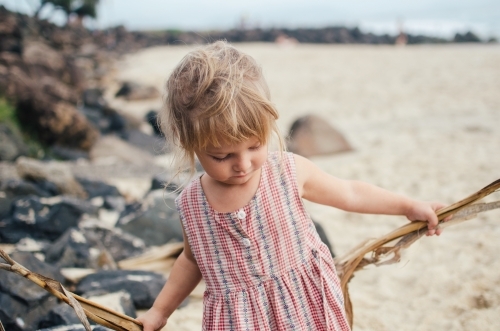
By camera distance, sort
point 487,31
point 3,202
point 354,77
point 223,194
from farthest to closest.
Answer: point 487,31 → point 354,77 → point 3,202 → point 223,194

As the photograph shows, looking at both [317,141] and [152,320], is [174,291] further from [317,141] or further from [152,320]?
[317,141]

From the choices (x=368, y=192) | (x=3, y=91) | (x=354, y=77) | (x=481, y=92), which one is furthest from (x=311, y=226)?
(x=354, y=77)

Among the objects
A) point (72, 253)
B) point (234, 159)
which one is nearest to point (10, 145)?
point (72, 253)

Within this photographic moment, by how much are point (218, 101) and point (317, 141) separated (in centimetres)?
497

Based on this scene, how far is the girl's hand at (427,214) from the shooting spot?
177cm

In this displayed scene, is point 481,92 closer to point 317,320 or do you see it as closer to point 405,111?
point 405,111

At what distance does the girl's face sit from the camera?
4.74ft

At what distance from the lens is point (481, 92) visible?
8.88 metres

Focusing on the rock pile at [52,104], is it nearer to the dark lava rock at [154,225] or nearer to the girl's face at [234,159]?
the dark lava rock at [154,225]

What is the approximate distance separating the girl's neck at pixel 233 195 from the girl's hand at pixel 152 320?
1.50ft

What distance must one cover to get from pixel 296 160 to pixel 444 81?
9870 millimetres

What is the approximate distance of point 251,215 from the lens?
1575mm

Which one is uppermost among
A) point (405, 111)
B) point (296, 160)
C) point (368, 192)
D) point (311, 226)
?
point (296, 160)

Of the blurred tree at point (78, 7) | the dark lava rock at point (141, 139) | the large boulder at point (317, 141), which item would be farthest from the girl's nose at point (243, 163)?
the blurred tree at point (78, 7)
